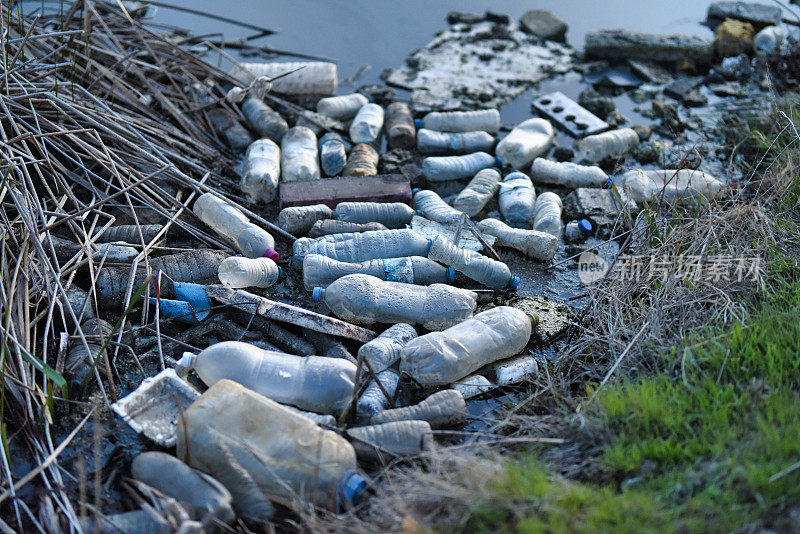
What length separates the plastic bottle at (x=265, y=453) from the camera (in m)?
2.60

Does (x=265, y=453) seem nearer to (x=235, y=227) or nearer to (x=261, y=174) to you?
(x=235, y=227)

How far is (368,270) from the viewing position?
3916 millimetres

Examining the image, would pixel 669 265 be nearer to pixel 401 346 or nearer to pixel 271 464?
pixel 401 346

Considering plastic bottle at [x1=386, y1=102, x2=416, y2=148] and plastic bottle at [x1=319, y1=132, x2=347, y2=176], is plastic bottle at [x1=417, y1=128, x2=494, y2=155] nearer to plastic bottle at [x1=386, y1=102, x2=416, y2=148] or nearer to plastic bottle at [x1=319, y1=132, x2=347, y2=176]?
plastic bottle at [x1=386, y1=102, x2=416, y2=148]

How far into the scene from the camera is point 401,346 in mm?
3475

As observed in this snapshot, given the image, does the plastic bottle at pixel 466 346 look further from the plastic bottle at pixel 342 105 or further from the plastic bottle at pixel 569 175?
the plastic bottle at pixel 342 105

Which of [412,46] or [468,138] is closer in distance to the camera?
[468,138]

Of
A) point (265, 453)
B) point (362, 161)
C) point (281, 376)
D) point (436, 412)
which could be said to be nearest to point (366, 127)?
point (362, 161)

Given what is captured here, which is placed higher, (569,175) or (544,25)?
(544,25)

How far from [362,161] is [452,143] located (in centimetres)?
81

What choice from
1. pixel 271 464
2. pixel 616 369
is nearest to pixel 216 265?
pixel 271 464

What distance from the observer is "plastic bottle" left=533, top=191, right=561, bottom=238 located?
456cm

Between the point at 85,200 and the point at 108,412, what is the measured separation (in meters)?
1.82

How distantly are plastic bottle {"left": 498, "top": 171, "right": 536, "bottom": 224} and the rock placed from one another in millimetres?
3075
